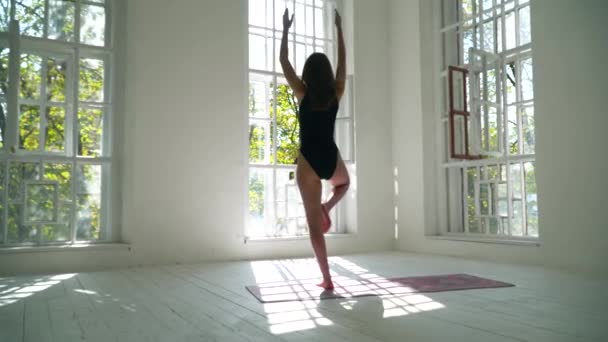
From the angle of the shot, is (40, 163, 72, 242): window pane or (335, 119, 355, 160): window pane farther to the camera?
(335, 119, 355, 160): window pane

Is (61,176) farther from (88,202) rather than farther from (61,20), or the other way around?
(61,20)

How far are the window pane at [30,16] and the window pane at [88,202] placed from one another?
48.0 inches

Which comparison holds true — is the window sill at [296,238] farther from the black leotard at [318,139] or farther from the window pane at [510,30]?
the window pane at [510,30]

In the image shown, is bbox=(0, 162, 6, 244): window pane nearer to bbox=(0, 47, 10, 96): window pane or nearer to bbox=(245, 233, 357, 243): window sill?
bbox=(0, 47, 10, 96): window pane

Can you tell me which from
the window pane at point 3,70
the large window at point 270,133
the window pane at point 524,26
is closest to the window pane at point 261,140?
the large window at point 270,133

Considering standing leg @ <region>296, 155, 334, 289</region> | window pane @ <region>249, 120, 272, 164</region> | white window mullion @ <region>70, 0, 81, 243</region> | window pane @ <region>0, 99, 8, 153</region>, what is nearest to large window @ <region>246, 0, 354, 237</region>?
window pane @ <region>249, 120, 272, 164</region>

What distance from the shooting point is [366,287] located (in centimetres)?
300

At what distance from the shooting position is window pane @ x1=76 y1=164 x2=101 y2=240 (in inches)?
163

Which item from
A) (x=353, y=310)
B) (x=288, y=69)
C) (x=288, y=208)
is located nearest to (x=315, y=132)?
(x=288, y=69)

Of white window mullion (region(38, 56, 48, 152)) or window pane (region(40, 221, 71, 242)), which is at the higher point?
white window mullion (region(38, 56, 48, 152))

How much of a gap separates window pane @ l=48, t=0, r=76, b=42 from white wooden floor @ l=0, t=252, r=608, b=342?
212 cm

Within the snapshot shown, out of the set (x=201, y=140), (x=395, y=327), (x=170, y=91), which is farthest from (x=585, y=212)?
(x=170, y=91)

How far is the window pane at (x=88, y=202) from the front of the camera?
4.13 metres

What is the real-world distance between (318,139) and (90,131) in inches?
97.6
